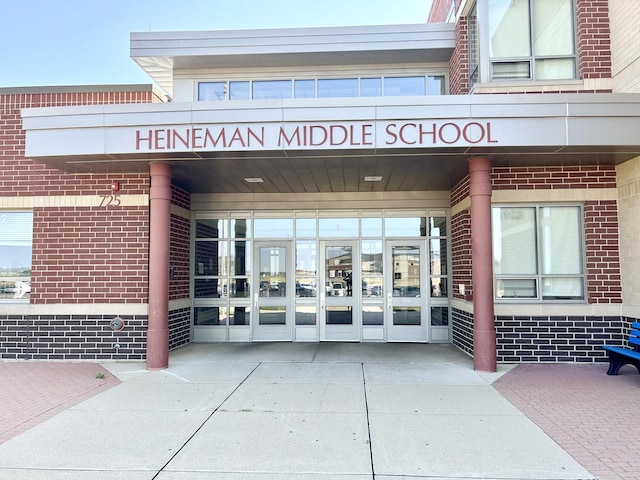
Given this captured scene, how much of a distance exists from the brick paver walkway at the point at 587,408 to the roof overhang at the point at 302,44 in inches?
280

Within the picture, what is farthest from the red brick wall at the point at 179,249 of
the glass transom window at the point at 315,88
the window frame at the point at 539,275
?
the window frame at the point at 539,275

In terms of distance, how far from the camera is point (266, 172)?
8406 millimetres

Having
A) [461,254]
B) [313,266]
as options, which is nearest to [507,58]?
[461,254]

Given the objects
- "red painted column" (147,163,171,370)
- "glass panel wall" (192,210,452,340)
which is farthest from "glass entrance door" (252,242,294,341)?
"red painted column" (147,163,171,370)

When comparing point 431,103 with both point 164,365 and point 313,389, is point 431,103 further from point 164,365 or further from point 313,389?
point 164,365

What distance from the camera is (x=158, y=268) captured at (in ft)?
25.1

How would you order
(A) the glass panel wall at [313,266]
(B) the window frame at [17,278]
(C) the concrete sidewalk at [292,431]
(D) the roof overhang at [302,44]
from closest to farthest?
1. (C) the concrete sidewalk at [292,431]
2. (B) the window frame at [17,278]
3. (D) the roof overhang at [302,44]
4. (A) the glass panel wall at [313,266]

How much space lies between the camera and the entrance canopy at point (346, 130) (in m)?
6.68

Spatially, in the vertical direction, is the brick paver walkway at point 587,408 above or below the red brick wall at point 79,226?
below

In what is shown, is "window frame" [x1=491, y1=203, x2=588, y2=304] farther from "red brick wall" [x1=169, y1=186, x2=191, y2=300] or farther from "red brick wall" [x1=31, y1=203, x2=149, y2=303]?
"red brick wall" [x1=31, y1=203, x2=149, y2=303]

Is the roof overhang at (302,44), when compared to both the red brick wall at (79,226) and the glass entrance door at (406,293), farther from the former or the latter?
the glass entrance door at (406,293)

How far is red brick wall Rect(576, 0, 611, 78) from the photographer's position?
8.13 m

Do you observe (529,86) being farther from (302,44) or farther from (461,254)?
(302,44)

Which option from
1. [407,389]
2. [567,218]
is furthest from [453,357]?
[567,218]
